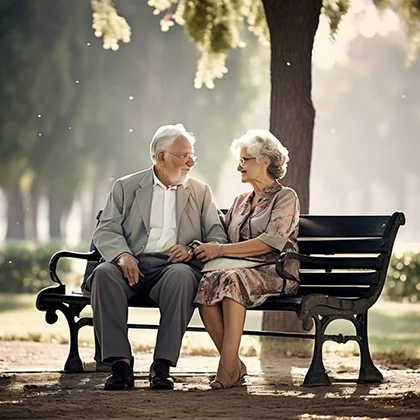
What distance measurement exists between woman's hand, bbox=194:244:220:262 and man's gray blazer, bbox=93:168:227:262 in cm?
19

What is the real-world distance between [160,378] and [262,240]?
994 millimetres

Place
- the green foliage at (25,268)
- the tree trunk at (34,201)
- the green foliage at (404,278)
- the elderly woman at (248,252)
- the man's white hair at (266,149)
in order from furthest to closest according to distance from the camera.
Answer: the tree trunk at (34,201) → the green foliage at (25,268) → the green foliage at (404,278) → the man's white hair at (266,149) → the elderly woman at (248,252)

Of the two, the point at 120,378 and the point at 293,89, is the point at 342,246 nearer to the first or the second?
the point at 120,378

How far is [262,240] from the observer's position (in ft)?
22.7

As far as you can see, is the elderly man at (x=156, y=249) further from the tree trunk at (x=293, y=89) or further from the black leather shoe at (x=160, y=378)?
the tree trunk at (x=293, y=89)

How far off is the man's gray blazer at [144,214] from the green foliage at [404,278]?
1197 cm

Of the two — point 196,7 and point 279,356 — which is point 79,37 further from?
point 279,356

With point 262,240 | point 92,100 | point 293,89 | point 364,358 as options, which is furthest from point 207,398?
point 92,100

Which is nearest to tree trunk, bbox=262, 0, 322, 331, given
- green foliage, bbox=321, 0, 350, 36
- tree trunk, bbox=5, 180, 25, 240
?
green foliage, bbox=321, 0, 350, 36

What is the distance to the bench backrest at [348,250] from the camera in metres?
7.13

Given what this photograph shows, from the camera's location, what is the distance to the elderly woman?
6645 mm

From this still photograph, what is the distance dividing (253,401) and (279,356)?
13.2 feet

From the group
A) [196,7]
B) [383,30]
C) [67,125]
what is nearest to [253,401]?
[196,7]

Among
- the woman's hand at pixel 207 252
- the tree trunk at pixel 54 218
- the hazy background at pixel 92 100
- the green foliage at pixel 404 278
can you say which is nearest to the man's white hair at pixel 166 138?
the woman's hand at pixel 207 252
